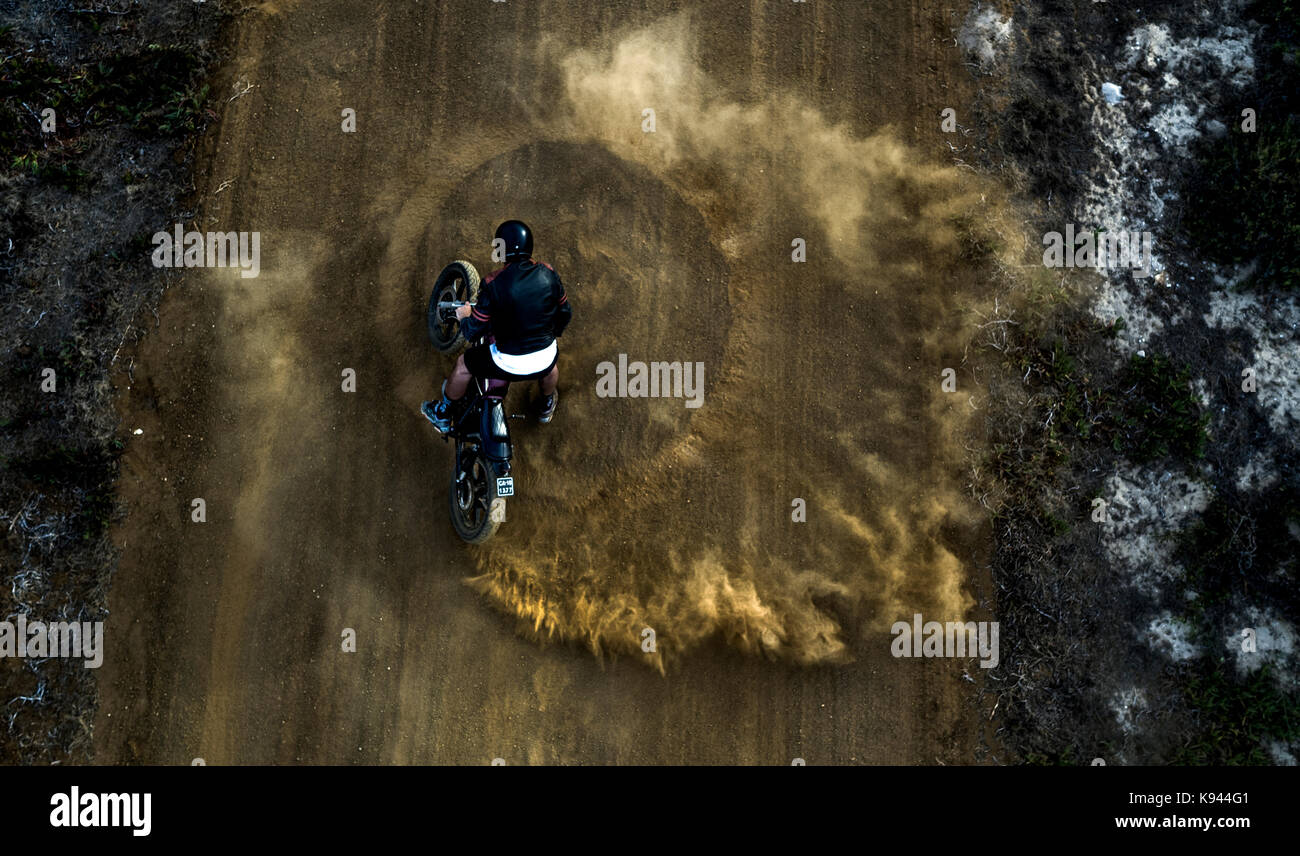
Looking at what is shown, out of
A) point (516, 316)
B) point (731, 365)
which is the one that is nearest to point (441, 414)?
point (516, 316)

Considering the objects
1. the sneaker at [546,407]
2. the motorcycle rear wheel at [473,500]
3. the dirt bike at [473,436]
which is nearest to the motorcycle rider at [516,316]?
the dirt bike at [473,436]

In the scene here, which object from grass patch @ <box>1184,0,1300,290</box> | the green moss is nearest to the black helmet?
grass patch @ <box>1184,0,1300,290</box>

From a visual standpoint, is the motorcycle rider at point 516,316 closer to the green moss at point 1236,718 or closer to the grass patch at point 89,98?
the grass patch at point 89,98

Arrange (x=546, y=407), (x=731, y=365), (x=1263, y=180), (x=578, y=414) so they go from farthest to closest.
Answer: (x=1263, y=180)
(x=731, y=365)
(x=578, y=414)
(x=546, y=407)

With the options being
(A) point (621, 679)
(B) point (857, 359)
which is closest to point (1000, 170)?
(B) point (857, 359)

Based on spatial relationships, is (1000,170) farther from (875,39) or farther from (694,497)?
(694,497)

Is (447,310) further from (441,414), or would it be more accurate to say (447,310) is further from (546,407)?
(546,407)
